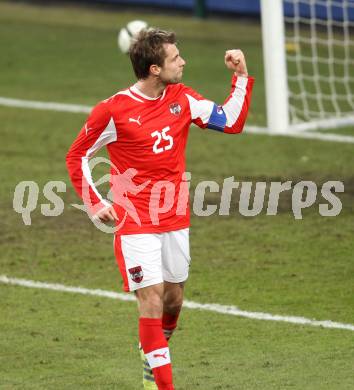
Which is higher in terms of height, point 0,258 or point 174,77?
point 174,77

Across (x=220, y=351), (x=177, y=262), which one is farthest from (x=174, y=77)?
(x=220, y=351)

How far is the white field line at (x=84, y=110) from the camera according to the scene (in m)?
14.3

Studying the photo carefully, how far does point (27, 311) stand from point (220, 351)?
155 centimetres

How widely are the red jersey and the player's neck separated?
2cm

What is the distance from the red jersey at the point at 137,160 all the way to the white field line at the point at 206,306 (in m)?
1.73

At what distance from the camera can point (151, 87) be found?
21.5 ft

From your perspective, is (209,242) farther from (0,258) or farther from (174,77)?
(174,77)

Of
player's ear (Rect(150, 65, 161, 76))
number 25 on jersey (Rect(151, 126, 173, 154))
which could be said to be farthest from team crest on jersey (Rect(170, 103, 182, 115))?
player's ear (Rect(150, 65, 161, 76))

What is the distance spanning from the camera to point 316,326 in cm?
790

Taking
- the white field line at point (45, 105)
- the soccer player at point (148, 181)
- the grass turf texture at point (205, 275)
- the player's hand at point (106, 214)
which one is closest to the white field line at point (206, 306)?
the grass turf texture at point (205, 275)

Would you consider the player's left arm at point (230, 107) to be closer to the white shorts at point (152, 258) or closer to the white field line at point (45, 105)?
the white shorts at point (152, 258)

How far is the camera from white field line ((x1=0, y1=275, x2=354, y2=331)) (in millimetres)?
7969

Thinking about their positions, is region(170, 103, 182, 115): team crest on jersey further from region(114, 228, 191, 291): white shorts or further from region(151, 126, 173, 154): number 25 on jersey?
region(114, 228, 191, 291): white shorts

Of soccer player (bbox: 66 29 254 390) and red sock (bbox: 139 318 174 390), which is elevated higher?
soccer player (bbox: 66 29 254 390)
